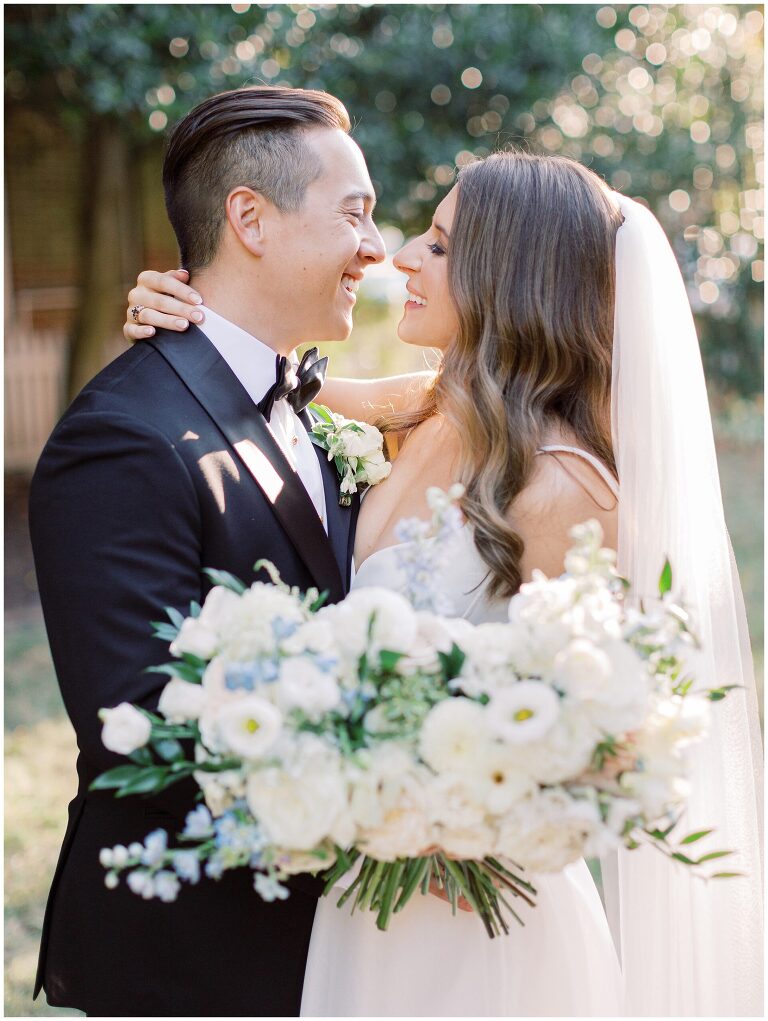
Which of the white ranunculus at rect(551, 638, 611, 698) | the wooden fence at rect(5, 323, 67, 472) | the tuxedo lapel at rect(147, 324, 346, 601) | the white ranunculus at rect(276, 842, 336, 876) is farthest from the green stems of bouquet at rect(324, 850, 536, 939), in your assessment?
the wooden fence at rect(5, 323, 67, 472)

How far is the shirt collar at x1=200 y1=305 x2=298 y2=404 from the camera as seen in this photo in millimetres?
2703

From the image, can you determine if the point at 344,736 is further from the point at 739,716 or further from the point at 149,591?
the point at 739,716

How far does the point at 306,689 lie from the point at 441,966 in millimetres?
1216

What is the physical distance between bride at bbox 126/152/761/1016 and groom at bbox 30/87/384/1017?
0.18m

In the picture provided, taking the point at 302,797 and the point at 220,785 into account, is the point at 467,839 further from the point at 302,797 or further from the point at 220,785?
the point at 220,785

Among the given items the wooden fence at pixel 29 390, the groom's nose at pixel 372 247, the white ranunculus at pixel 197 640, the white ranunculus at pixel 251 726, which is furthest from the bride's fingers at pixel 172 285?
the wooden fence at pixel 29 390

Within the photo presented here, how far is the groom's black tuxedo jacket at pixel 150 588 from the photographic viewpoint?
7.10 ft

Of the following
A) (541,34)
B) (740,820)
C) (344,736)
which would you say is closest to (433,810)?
(344,736)

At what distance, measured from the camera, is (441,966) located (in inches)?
94.3

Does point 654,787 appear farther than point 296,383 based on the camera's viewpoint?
No

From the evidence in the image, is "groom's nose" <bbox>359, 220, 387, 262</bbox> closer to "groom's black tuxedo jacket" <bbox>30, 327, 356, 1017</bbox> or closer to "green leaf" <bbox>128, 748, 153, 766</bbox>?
"groom's black tuxedo jacket" <bbox>30, 327, 356, 1017</bbox>

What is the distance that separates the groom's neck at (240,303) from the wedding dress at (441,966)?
58.7 inches

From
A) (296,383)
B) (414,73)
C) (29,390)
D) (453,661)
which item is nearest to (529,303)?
(296,383)

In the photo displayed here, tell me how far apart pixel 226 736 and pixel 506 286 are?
67.0 inches
